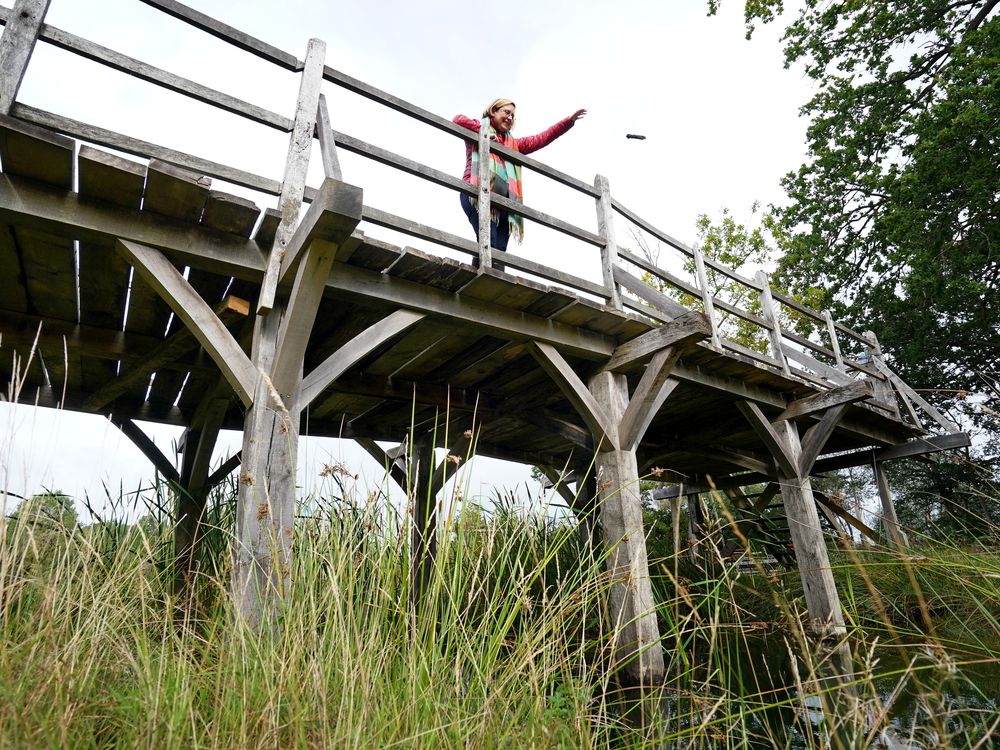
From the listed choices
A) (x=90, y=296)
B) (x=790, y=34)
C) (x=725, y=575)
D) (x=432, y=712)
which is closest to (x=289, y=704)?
(x=432, y=712)

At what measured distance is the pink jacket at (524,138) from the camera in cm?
495

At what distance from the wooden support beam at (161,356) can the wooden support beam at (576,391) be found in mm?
1841

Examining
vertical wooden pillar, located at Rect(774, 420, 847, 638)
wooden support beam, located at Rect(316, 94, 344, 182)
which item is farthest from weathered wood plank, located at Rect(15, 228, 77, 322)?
vertical wooden pillar, located at Rect(774, 420, 847, 638)

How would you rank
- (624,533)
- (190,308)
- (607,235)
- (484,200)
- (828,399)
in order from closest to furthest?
(190,308), (624,533), (484,200), (607,235), (828,399)

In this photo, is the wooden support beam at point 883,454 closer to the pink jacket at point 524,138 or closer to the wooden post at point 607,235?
the wooden post at point 607,235

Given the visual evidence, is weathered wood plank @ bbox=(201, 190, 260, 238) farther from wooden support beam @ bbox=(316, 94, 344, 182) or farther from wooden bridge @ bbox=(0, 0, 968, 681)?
wooden support beam @ bbox=(316, 94, 344, 182)

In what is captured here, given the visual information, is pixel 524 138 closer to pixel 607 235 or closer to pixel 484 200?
pixel 607 235

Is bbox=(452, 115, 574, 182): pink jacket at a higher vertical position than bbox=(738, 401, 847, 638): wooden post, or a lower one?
higher

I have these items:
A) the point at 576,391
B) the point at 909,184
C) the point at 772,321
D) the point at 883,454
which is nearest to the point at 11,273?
the point at 576,391

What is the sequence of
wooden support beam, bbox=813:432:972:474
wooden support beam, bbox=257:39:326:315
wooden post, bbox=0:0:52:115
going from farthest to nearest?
1. wooden support beam, bbox=813:432:972:474
2. wooden support beam, bbox=257:39:326:315
3. wooden post, bbox=0:0:52:115

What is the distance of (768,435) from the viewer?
6125 millimetres

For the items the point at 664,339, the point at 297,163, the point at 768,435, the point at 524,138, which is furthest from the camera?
the point at 768,435

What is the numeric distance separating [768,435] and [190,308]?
5.17 metres

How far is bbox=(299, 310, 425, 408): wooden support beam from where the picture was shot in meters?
3.19
